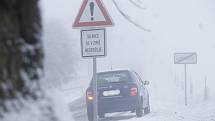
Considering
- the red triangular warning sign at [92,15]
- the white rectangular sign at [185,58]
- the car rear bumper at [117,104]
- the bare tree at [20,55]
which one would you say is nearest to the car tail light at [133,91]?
the car rear bumper at [117,104]

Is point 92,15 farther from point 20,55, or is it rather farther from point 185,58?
point 185,58

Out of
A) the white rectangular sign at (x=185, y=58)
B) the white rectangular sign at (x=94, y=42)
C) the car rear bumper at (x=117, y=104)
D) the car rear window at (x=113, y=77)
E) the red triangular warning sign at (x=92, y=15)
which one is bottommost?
the car rear bumper at (x=117, y=104)

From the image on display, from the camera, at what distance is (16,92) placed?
2.51 meters

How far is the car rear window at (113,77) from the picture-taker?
1597 centimetres

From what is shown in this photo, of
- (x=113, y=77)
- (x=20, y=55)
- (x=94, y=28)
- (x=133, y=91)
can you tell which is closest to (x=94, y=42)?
(x=94, y=28)

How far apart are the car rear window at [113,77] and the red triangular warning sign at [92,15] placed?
6320mm

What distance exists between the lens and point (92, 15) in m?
9.55

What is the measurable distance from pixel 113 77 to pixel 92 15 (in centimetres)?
673

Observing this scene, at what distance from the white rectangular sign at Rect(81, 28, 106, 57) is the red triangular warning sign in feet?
0.53

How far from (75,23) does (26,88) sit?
7.19 meters

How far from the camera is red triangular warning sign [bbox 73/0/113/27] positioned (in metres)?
9.44

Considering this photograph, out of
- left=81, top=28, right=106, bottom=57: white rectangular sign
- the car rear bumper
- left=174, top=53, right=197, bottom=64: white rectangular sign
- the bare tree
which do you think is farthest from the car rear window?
the bare tree

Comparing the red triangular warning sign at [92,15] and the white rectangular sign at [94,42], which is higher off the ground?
the red triangular warning sign at [92,15]

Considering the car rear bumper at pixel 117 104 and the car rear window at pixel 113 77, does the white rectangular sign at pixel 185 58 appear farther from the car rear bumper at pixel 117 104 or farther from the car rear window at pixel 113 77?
the car rear bumper at pixel 117 104
